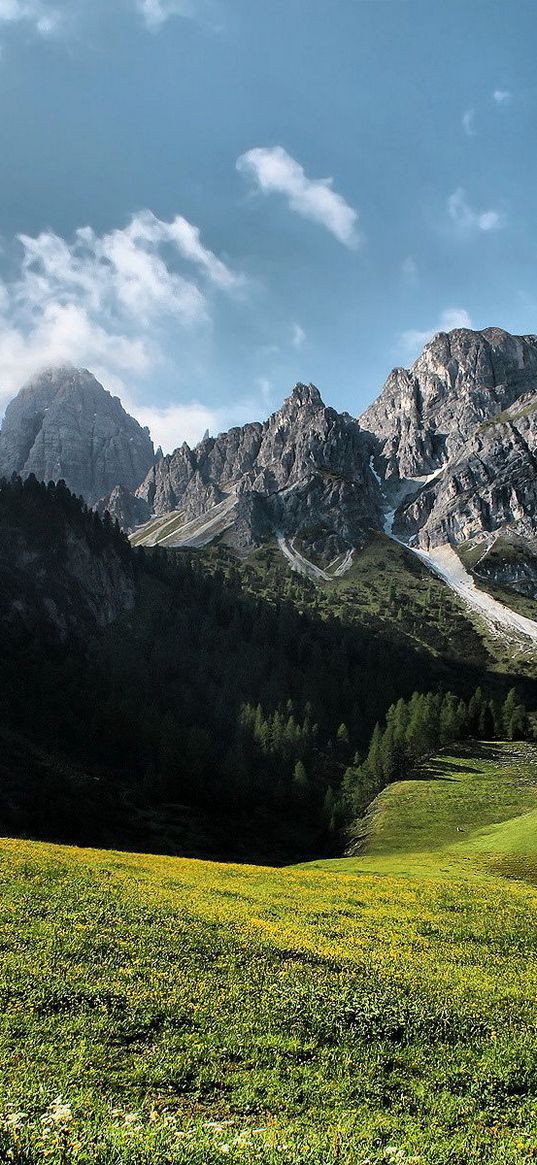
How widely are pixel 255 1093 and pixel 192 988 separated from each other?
6149 millimetres

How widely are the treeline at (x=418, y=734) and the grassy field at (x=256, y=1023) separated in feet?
329

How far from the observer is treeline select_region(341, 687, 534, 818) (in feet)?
462

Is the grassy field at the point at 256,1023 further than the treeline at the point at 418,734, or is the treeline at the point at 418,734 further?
the treeline at the point at 418,734

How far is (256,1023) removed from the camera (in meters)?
20.4

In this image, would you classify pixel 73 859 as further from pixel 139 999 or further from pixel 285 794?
pixel 285 794

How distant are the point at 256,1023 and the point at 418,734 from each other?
139678mm

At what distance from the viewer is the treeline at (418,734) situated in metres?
141

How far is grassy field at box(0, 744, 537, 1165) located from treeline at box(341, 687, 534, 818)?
100 meters

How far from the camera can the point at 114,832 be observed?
115 metres

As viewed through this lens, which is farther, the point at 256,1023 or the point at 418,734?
the point at 418,734

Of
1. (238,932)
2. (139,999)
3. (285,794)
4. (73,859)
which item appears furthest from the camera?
(285,794)

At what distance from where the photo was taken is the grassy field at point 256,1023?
1460cm

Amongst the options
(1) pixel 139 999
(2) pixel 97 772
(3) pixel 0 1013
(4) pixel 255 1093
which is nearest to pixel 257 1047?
(4) pixel 255 1093

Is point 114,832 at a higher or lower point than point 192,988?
lower
